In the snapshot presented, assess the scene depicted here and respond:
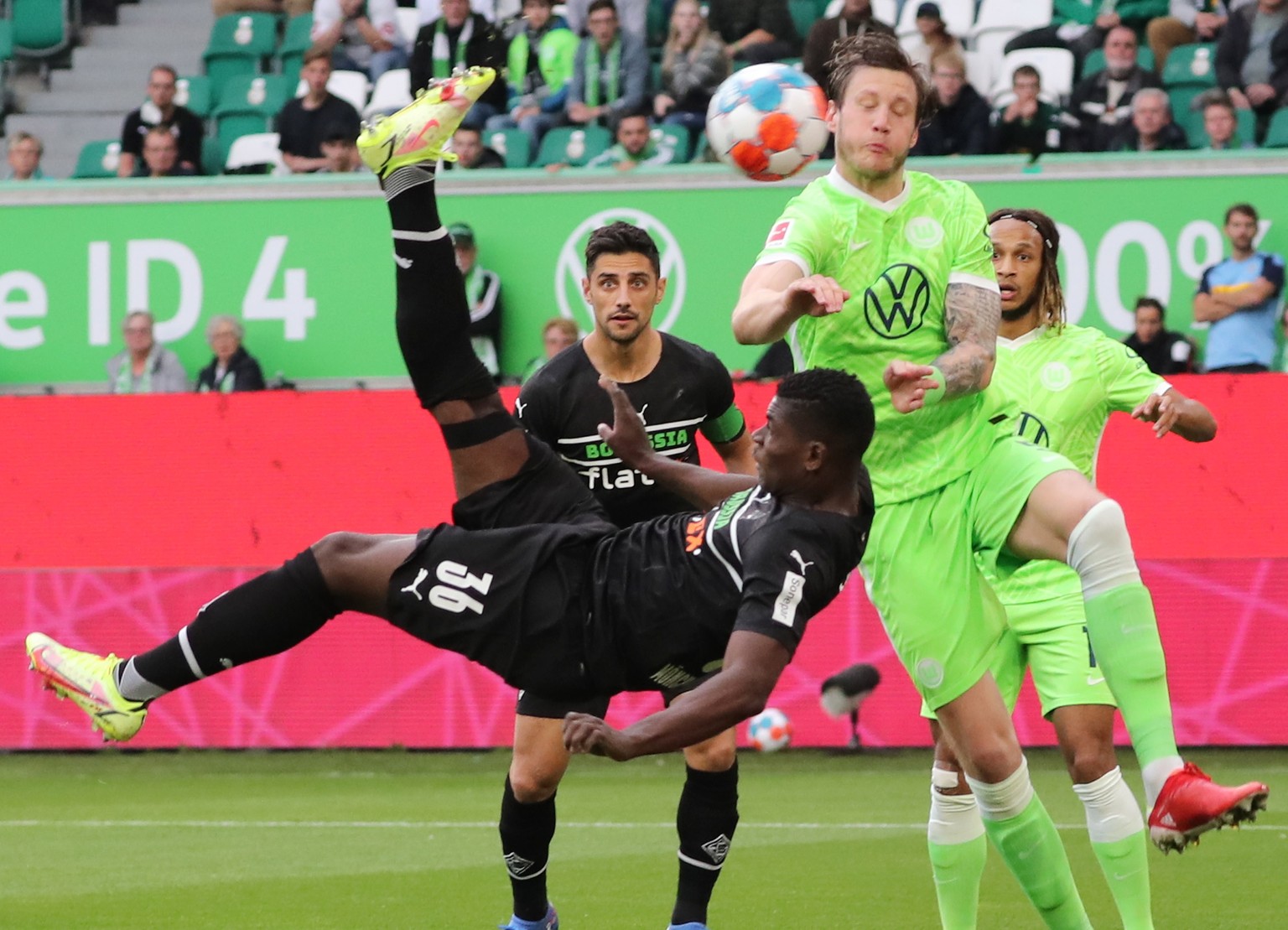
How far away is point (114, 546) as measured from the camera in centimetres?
1286

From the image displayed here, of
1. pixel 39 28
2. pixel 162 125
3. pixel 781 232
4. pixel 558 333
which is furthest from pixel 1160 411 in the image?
pixel 39 28

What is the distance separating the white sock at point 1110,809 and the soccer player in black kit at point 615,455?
123cm

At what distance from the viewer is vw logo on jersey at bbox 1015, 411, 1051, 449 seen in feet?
20.9

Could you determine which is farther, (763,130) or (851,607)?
(851,607)

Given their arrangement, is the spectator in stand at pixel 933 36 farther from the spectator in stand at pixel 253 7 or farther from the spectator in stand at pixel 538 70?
the spectator in stand at pixel 253 7

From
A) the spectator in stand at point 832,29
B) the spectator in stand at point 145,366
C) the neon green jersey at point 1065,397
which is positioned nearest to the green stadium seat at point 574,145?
the spectator in stand at point 832,29

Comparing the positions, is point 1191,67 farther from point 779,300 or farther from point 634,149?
point 779,300

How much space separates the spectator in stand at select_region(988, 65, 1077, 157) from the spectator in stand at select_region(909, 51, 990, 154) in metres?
0.11

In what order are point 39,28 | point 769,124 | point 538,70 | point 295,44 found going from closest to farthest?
1. point 769,124
2. point 538,70
3. point 295,44
4. point 39,28

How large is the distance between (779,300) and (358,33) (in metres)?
11.4

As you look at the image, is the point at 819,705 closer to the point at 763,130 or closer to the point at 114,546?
the point at 114,546

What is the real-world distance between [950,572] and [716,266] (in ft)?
25.7

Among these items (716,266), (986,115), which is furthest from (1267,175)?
(716,266)

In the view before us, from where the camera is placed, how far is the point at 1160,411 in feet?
19.7
